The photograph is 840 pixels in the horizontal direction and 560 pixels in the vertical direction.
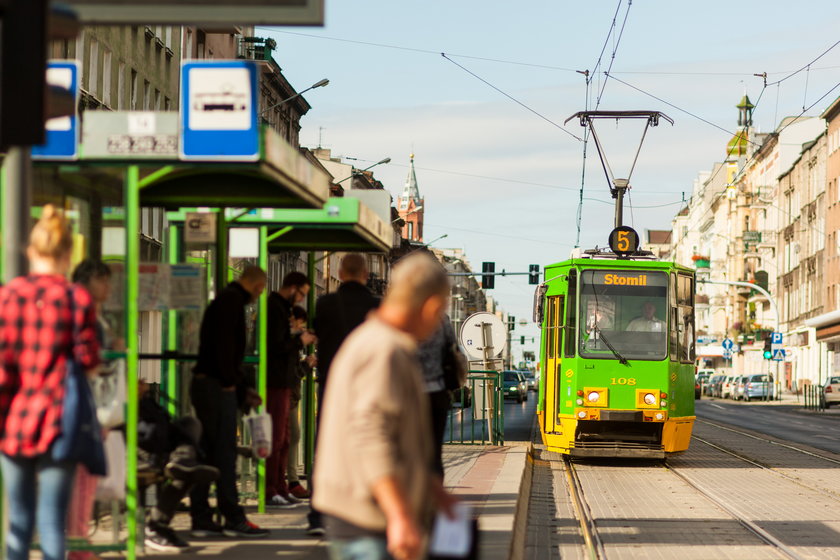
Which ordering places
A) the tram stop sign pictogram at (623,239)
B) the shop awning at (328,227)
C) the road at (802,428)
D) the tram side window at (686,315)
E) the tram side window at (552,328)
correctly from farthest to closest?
the road at (802,428), the tram stop sign pictogram at (623,239), the tram side window at (552,328), the tram side window at (686,315), the shop awning at (328,227)

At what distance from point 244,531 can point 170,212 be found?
261 centimetres

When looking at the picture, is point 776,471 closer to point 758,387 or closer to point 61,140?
point 61,140

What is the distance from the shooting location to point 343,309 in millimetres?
9672

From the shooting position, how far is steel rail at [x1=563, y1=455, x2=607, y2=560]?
12092 mm

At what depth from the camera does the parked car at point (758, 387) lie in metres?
78.8

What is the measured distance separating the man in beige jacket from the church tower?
17391 cm

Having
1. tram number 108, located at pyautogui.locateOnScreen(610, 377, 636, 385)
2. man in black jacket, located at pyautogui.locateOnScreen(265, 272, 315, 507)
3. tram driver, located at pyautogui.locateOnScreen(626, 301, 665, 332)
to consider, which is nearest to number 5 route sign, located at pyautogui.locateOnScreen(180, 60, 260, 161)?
man in black jacket, located at pyautogui.locateOnScreen(265, 272, 315, 507)

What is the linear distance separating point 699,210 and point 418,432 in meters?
163

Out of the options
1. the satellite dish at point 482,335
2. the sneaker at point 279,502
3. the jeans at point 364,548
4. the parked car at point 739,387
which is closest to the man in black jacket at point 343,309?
the sneaker at point 279,502

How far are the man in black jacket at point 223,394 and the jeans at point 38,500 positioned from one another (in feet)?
10.5

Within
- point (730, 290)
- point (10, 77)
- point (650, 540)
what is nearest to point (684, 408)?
point (650, 540)

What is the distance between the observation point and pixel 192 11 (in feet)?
22.5

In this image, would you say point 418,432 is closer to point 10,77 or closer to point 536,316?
point 10,77

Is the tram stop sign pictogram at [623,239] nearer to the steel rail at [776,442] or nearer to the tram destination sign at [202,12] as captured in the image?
the steel rail at [776,442]
